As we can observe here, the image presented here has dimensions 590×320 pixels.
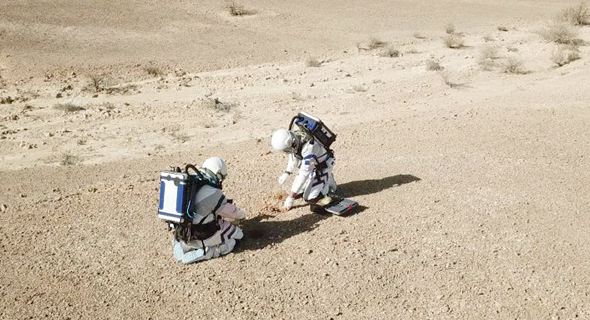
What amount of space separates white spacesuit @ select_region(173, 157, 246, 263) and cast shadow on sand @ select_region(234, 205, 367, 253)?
10.2 inches

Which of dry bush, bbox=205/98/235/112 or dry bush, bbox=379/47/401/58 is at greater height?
dry bush, bbox=379/47/401/58

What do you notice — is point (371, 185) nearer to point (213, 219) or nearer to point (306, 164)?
point (306, 164)

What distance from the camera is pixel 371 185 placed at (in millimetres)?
9836

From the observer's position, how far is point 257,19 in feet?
83.2

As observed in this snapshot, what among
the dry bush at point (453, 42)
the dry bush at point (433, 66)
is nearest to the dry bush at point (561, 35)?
the dry bush at point (453, 42)

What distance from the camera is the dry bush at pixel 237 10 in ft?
84.2

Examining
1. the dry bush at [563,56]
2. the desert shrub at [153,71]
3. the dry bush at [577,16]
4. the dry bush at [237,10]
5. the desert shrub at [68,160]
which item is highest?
the dry bush at [577,16]

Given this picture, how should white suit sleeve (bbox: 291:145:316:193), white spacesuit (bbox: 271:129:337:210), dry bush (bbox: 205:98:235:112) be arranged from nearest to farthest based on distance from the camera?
1. white spacesuit (bbox: 271:129:337:210)
2. white suit sleeve (bbox: 291:145:316:193)
3. dry bush (bbox: 205:98:235:112)

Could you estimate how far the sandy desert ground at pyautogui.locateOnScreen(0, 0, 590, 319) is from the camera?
718 centimetres

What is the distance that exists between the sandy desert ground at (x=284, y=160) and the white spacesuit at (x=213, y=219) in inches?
7.9

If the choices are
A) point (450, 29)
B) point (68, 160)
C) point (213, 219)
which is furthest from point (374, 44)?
point (213, 219)

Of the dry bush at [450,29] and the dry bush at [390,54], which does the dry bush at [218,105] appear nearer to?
the dry bush at [390,54]

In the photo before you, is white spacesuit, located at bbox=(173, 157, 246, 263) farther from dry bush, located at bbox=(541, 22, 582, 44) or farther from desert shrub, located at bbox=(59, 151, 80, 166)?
dry bush, located at bbox=(541, 22, 582, 44)

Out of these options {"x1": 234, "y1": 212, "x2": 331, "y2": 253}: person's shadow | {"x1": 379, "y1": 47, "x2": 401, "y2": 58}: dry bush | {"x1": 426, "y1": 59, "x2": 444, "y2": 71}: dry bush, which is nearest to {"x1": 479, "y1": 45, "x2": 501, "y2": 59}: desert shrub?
{"x1": 426, "y1": 59, "x2": 444, "y2": 71}: dry bush
